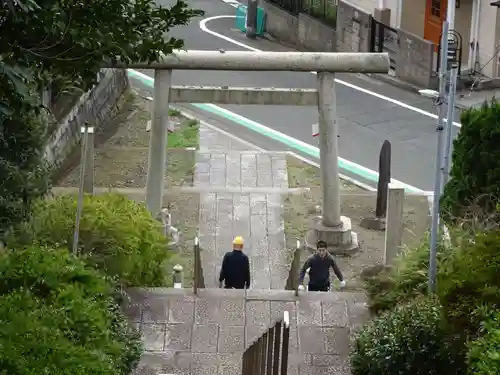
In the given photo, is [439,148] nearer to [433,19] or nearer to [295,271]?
[295,271]

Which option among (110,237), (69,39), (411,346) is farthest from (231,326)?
(69,39)

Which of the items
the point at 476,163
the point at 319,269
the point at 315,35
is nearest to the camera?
the point at 319,269

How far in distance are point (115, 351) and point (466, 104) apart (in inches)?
666

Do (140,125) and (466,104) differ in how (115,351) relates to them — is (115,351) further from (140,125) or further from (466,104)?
(466,104)

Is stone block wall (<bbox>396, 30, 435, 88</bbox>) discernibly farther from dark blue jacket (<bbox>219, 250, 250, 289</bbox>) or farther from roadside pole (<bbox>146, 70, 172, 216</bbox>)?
dark blue jacket (<bbox>219, 250, 250, 289</bbox>)

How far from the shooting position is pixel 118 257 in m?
13.0

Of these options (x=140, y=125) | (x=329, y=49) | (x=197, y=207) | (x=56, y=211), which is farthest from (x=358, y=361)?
(x=329, y=49)

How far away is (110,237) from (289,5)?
60.3 feet

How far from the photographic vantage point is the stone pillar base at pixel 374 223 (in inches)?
757

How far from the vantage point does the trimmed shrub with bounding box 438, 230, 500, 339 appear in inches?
376

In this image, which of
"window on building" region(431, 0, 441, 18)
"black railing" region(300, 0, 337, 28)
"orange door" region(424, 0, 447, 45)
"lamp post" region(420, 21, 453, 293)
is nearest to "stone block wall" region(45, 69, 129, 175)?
"black railing" region(300, 0, 337, 28)

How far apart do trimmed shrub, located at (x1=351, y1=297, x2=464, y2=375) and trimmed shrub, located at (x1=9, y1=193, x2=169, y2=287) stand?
3.48 metres

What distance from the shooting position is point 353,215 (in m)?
19.7

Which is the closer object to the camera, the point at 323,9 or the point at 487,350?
the point at 487,350
